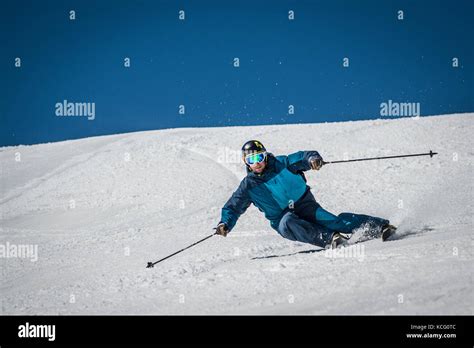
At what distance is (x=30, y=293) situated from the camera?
489cm

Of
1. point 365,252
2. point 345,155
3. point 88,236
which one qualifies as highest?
point 345,155

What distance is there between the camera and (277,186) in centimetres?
579

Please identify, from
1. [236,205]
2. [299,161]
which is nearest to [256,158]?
[299,161]

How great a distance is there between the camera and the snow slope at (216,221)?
3.51 m
